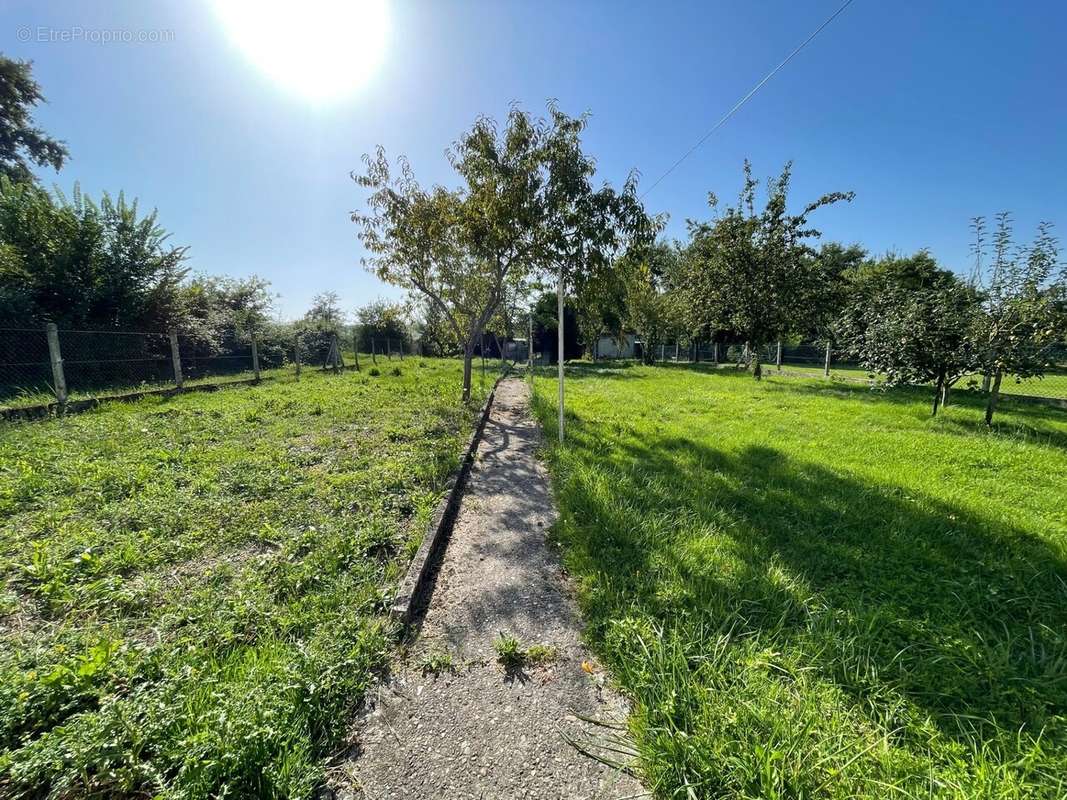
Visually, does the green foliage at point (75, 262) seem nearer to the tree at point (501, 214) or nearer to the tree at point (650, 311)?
the tree at point (501, 214)

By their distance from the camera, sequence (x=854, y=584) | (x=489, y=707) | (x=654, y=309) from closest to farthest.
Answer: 1. (x=489, y=707)
2. (x=854, y=584)
3. (x=654, y=309)

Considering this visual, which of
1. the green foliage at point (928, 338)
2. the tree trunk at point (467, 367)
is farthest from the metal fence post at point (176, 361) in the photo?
the green foliage at point (928, 338)

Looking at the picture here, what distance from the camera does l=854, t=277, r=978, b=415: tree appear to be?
20.7ft

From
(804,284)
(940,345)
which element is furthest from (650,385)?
(940,345)

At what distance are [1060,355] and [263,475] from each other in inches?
425

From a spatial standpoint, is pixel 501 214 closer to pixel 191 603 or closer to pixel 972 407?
pixel 191 603

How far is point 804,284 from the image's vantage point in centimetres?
1228

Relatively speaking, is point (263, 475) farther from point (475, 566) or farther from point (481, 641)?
point (481, 641)

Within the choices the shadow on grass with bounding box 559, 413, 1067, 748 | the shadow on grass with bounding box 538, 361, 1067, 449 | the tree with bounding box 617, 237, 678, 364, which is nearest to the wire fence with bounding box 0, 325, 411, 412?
the shadow on grass with bounding box 559, 413, 1067, 748

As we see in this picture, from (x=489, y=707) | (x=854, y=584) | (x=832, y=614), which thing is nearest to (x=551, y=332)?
(x=854, y=584)

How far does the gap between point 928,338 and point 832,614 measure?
7.13 metres

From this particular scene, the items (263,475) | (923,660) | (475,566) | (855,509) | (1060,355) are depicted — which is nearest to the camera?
(923,660)

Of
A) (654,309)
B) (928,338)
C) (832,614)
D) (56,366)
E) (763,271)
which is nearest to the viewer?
(832,614)

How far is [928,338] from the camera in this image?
6.56 metres
